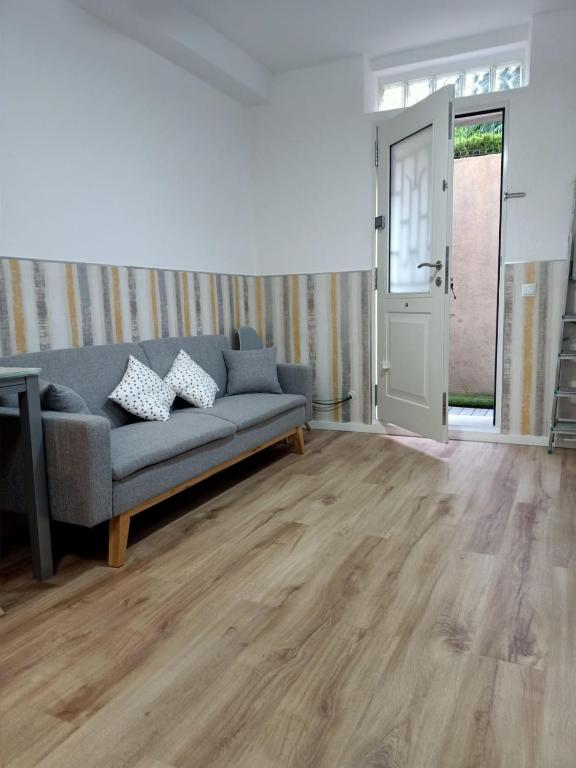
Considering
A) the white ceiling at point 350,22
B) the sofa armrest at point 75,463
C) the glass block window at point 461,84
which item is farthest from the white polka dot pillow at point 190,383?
the glass block window at point 461,84

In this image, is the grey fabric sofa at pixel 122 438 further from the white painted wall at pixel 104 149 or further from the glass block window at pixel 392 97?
the glass block window at pixel 392 97

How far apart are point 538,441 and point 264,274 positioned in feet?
7.81

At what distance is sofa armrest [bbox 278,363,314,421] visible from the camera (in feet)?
12.6

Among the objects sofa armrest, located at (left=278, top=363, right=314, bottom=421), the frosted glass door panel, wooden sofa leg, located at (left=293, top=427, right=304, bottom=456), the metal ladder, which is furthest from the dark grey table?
the metal ladder

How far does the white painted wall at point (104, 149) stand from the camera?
2574 millimetres

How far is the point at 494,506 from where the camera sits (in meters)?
2.76

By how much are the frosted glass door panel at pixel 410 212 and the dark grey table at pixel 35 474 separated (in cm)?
250

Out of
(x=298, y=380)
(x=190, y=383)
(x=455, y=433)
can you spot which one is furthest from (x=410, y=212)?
(x=190, y=383)

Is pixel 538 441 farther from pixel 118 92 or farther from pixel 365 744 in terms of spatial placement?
pixel 118 92

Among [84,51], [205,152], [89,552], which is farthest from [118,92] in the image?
[89,552]

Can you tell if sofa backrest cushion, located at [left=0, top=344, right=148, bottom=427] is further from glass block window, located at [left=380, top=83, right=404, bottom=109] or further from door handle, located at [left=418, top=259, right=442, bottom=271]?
glass block window, located at [left=380, top=83, right=404, bottom=109]

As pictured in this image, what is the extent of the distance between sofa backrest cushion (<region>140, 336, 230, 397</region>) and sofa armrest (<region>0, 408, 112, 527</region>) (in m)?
1.10

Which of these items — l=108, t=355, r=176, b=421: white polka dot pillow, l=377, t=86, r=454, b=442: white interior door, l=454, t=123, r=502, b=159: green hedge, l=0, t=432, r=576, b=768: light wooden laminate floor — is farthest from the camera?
l=454, t=123, r=502, b=159: green hedge

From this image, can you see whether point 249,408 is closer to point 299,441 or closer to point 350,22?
point 299,441
